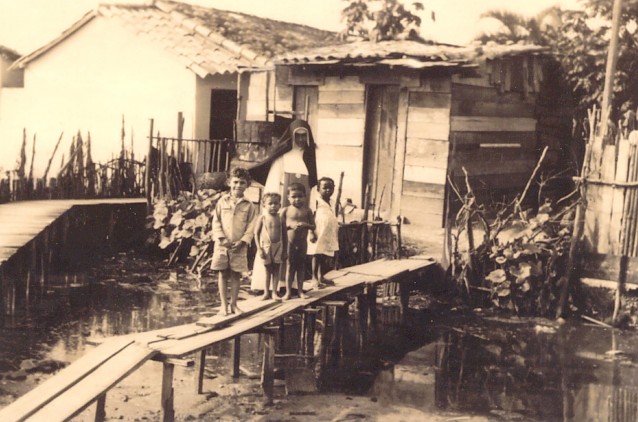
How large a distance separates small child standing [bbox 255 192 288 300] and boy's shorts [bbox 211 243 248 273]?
40 centimetres

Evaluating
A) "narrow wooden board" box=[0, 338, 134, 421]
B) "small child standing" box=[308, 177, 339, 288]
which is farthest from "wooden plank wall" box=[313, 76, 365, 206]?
"narrow wooden board" box=[0, 338, 134, 421]

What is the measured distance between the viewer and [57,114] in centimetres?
1642

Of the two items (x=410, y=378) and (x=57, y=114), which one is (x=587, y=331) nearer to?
(x=410, y=378)

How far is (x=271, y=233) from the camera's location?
6781mm

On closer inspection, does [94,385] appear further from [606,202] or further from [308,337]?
[606,202]

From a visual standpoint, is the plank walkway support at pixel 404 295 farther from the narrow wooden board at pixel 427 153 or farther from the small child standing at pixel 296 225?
the narrow wooden board at pixel 427 153

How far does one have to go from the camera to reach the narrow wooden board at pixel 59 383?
4293 millimetres

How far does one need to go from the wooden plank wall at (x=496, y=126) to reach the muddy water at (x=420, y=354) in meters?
3.61

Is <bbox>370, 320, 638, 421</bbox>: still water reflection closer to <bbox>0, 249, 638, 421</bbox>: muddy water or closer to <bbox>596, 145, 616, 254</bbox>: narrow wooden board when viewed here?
<bbox>0, 249, 638, 421</bbox>: muddy water

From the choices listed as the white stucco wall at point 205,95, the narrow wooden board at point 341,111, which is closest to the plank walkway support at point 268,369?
the narrow wooden board at point 341,111

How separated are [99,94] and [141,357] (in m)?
11.9

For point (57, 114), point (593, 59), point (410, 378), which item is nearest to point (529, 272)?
point (410, 378)

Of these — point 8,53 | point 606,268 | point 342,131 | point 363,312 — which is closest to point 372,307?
point 363,312

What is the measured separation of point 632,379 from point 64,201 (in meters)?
9.57
